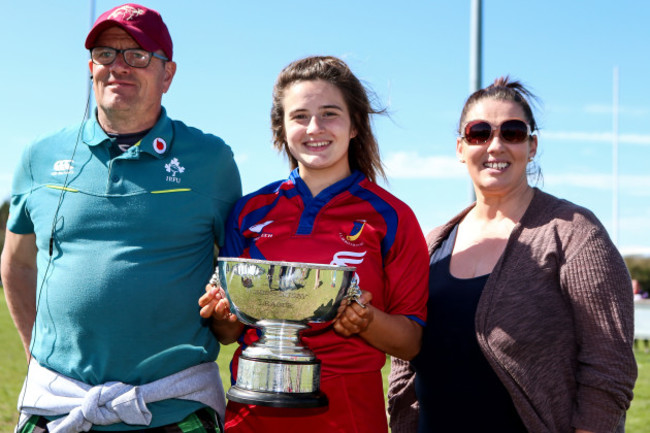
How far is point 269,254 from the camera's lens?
2836 mm

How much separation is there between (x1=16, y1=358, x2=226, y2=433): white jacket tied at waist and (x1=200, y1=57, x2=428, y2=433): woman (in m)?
0.18

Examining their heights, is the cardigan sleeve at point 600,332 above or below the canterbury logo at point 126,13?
below

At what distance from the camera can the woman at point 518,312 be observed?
280cm

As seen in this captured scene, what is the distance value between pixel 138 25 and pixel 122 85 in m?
0.26

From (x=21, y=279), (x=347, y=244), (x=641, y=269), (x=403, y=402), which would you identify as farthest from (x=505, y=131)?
(x=641, y=269)

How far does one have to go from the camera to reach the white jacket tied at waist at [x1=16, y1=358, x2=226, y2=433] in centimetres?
268

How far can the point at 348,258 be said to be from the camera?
9.09ft

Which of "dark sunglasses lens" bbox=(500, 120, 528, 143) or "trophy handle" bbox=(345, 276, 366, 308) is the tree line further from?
"trophy handle" bbox=(345, 276, 366, 308)

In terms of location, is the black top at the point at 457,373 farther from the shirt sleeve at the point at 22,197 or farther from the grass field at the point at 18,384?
the grass field at the point at 18,384

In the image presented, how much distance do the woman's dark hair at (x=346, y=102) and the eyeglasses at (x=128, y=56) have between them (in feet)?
1.87

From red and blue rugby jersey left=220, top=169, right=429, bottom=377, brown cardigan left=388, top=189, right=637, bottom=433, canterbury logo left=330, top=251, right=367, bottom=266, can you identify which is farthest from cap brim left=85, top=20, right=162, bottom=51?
brown cardigan left=388, top=189, right=637, bottom=433

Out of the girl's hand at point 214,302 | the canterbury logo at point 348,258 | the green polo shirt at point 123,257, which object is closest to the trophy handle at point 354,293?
the canterbury logo at point 348,258

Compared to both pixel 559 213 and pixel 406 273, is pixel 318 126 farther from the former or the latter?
pixel 559 213

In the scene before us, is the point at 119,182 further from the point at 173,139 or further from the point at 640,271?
the point at 640,271
